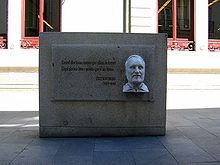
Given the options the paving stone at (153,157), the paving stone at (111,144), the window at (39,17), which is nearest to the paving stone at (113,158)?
the paving stone at (153,157)

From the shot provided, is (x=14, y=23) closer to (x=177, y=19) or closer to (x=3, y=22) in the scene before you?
(x=3, y=22)

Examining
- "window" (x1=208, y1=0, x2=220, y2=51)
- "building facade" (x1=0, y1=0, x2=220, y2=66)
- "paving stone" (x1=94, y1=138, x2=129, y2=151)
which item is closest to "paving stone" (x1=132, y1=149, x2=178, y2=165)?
"paving stone" (x1=94, y1=138, x2=129, y2=151)

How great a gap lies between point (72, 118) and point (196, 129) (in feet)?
10.2

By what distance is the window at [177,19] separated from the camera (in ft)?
60.2

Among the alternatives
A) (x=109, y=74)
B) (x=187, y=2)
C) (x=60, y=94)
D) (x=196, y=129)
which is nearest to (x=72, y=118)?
(x=60, y=94)

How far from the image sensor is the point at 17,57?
1683cm

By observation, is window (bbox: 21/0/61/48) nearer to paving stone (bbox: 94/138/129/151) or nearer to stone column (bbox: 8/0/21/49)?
stone column (bbox: 8/0/21/49)

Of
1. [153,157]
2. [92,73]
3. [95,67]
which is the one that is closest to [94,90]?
[92,73]

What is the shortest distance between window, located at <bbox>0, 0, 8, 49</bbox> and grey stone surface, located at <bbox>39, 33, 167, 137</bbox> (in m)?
9.71

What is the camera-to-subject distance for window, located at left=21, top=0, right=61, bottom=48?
1788 cm

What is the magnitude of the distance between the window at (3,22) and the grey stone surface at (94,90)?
971cm

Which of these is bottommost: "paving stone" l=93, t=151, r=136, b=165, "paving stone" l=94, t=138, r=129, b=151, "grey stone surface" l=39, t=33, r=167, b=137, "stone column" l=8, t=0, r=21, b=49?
"paving stone" l=93, t=151, r=136, b=165

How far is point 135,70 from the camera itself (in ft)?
26.4

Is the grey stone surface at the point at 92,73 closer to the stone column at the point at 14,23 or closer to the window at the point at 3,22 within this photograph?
the stone column at the point at 14,23
